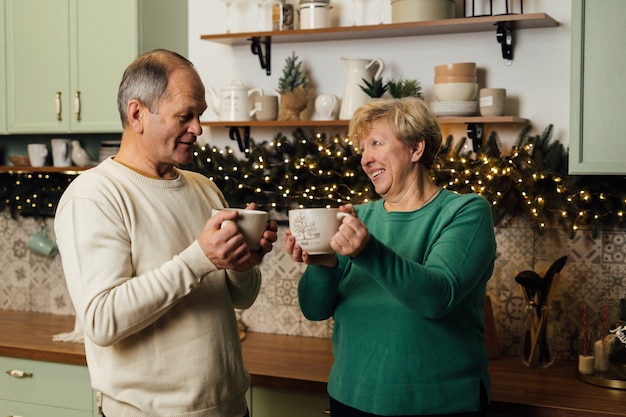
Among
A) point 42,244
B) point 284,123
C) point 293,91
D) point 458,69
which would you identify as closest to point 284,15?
point 293,91

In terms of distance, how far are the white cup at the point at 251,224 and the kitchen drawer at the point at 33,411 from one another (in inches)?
59.7

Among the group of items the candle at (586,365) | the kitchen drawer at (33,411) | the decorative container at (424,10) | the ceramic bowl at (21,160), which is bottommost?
the kitchen drawer at (33,411)

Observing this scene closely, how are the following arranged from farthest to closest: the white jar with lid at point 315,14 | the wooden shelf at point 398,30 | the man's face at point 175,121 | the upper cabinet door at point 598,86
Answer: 1. the white jar with lid at point 315,14
2. the wooden shelf at point 398,30
3. the upper cabinet door at point 598,86
4. the man's face at point 175,121

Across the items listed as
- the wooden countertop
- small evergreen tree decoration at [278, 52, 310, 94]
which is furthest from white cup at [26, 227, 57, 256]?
small evergreen tree decoration at [278, 52, 310, 94]

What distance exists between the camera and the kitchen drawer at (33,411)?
9.41ft

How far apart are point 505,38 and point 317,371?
121 cm

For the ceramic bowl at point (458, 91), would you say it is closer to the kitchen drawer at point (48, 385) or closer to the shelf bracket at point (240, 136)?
the shelf bracket at point (240, 136)

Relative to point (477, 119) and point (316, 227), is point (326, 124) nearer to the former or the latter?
point (477, 119)

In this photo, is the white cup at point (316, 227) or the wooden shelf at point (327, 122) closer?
the white cup at point (316, 227)

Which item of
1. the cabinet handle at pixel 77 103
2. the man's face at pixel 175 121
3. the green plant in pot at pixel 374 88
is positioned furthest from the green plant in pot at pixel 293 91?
the man's face at pixel 175 121

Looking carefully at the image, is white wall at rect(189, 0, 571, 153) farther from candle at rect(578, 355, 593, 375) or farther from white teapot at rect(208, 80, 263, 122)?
candle at rect(578, 355, 593, 375)

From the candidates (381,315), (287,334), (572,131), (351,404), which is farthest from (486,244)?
(287,334)

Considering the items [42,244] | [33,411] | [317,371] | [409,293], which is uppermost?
[409,293]

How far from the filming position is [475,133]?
2.69m
